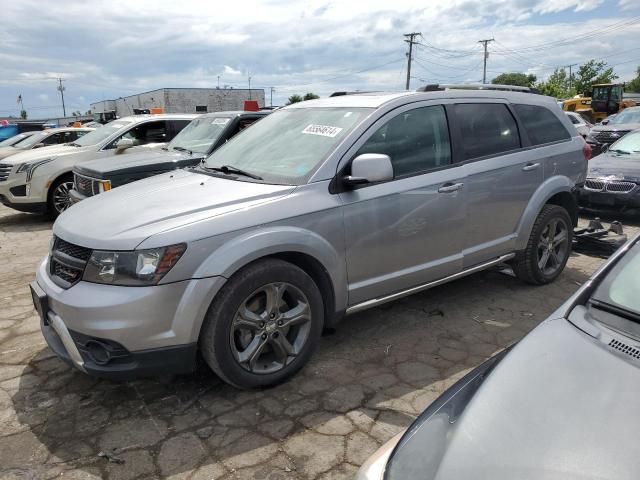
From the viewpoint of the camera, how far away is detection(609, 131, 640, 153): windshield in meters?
8.62

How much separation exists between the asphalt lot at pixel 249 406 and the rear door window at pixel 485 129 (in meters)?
1.36

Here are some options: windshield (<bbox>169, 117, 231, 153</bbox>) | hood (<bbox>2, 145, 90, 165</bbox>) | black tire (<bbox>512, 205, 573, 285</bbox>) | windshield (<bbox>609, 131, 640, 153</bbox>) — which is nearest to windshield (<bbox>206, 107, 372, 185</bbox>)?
black tire (<bbox>512, 205, 573, 285</bbox>)

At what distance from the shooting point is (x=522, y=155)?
4.48m

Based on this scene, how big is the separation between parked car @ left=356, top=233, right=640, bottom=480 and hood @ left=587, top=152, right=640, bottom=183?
6.63 metres

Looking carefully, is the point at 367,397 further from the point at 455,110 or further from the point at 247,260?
the point at 455,110

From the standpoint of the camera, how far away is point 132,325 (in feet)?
8.72

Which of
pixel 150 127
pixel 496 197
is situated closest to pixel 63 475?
pixel 496 197

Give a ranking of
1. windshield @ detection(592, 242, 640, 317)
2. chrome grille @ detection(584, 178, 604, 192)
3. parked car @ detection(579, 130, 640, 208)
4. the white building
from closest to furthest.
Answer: windshield @ detection(592, 242, 640, 317)
parked car @ detection(579, 130, 640, 208)
chrome grille @ detection(584, 178, 604, 192)
the white building

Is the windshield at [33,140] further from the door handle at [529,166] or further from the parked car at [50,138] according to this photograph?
the door handle at [529,166]

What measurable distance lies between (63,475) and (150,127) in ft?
24.5

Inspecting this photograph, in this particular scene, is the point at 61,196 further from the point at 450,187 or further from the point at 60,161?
the point at 450,187

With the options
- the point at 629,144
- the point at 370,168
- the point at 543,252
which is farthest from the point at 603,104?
the point at 370,168

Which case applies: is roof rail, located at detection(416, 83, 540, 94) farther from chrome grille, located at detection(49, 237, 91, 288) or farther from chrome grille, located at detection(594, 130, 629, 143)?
chrome grille, located at detection(594, 130, 629, 143)

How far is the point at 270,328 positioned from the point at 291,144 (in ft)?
4.49
